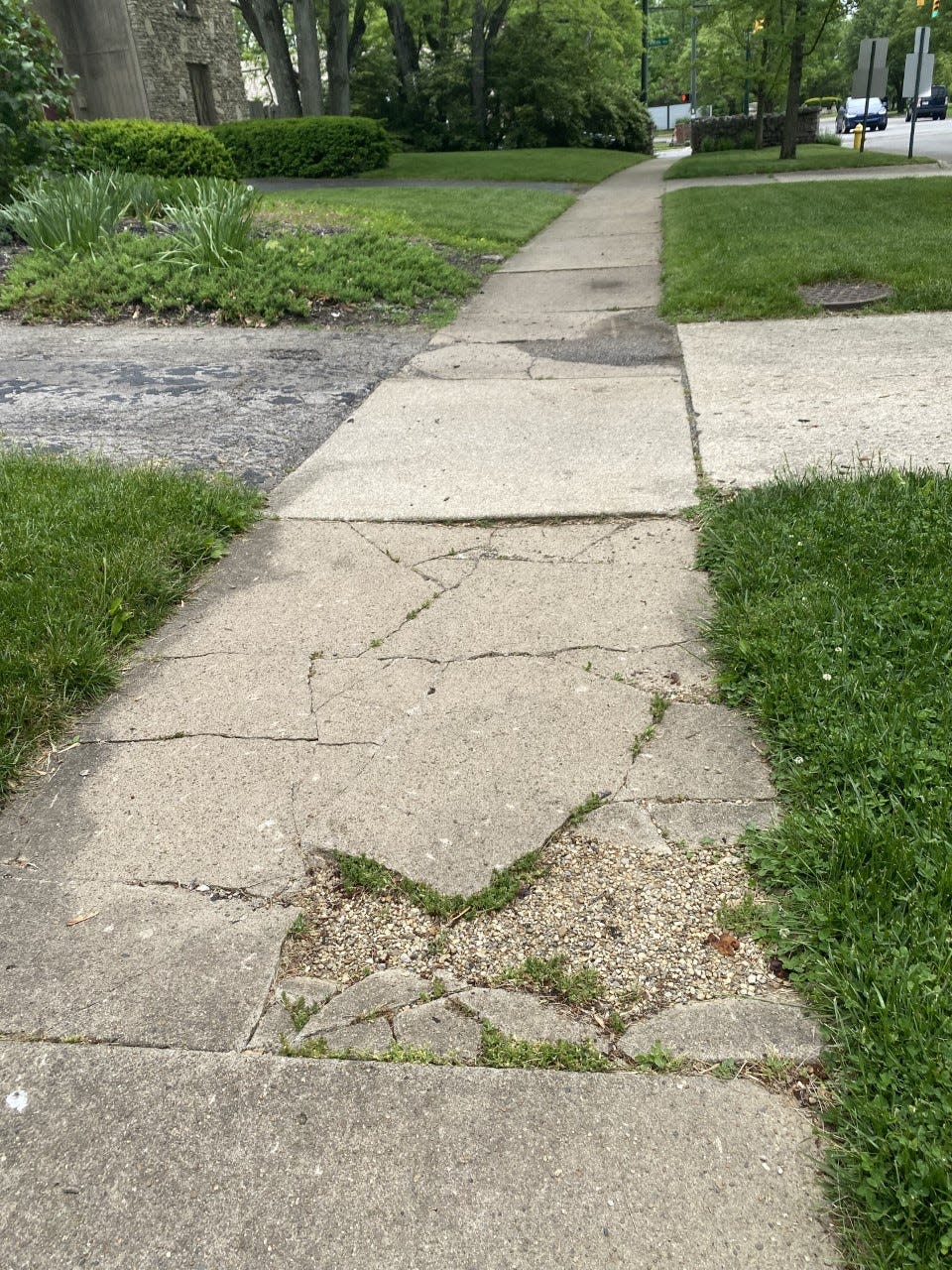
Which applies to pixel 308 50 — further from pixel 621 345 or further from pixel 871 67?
pixel 621 345

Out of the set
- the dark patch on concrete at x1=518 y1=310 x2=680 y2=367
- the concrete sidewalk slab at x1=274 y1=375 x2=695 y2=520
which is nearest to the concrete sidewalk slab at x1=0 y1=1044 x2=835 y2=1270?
the concrete sidewalk slab at x1=274 y1=375 x2=695 y2=520

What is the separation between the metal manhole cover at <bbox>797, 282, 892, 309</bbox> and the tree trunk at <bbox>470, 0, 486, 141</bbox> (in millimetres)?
27038

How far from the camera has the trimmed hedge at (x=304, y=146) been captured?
75.7 feet

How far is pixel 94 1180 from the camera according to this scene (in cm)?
169

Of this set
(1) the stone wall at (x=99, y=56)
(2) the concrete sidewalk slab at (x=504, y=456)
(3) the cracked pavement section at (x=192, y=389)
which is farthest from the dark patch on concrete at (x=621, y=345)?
(1) the stone wall at (x=99, y=56)

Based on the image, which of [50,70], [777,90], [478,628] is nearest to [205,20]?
[777,90]

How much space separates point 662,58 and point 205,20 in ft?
161

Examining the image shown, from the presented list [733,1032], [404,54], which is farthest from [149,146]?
[733,1032]

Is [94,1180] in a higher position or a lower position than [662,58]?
lower

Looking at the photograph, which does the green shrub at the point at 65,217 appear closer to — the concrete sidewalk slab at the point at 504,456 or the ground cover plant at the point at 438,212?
the ground cover plant at the point at 438,212

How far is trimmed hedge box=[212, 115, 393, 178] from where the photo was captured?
23062mm

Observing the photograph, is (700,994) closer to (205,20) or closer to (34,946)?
(34,946)

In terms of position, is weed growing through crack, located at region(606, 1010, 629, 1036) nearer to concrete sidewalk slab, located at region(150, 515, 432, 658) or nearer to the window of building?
concrete sidewalk slab, located at region(150, 515, 432, 658)

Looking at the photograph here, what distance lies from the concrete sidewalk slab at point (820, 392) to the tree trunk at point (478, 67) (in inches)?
1098
